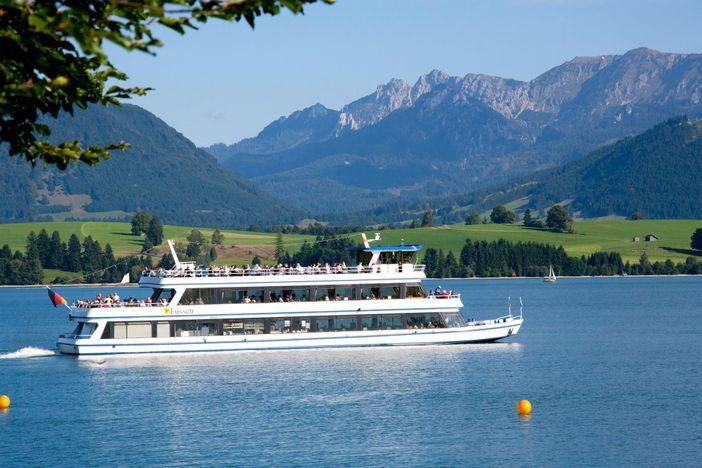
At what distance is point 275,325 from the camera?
7794 cm

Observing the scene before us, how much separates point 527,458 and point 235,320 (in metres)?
35.5

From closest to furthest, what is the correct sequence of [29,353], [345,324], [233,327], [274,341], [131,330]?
[131,330] → [233,327] → [274,341] → [345,324] → [29,353]

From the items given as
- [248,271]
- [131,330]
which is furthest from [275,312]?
[131,330]

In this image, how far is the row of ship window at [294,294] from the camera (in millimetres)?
75688

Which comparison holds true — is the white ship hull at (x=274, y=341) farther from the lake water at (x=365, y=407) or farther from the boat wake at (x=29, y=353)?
the boat wake at (x=29, y=353)

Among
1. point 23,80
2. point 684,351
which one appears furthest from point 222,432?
point 684,351

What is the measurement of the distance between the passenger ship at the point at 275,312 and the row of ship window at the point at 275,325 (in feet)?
0.21

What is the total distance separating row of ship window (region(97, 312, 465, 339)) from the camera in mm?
75562

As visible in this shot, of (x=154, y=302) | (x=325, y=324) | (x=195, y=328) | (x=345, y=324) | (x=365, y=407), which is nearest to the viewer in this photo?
(x=365, y=407)

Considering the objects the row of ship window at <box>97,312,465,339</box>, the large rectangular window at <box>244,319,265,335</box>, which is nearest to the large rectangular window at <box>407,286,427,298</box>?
the row of ship window at <box>97,312,465,339</box>

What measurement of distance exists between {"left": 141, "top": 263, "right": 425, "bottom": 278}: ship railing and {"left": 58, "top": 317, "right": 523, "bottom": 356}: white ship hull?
13.1ft

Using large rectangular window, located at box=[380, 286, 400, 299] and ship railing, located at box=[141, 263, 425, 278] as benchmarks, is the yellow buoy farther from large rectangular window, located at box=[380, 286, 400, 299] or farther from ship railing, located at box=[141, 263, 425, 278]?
large rectangular window, located at box=[380, 286, 400, 299]

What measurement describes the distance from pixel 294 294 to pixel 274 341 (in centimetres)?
331

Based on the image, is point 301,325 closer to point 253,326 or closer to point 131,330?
point 253,326
